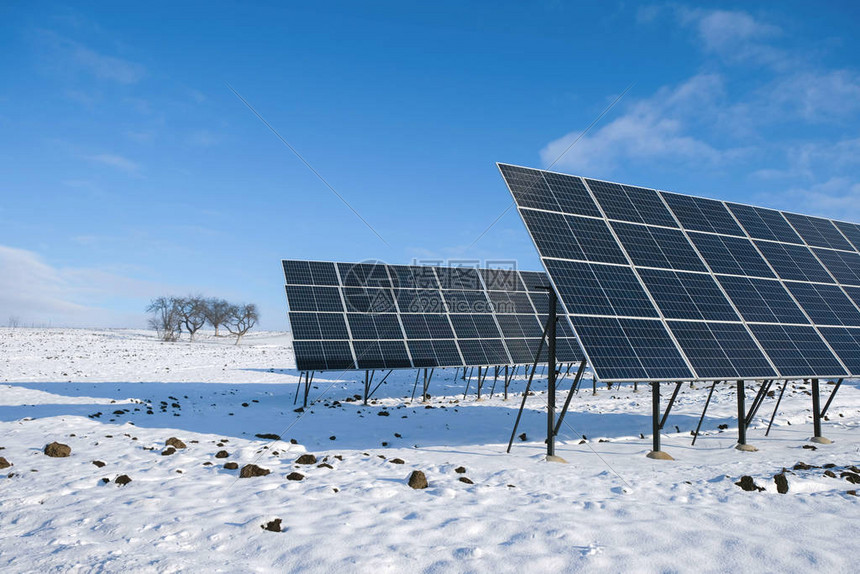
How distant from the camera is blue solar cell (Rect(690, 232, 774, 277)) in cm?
1606

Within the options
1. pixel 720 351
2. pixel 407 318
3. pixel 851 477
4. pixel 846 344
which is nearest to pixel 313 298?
pixel 407 318

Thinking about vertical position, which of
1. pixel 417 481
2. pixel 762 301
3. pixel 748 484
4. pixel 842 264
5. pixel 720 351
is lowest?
pixel 417 481

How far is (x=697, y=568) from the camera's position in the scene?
18.0 ft

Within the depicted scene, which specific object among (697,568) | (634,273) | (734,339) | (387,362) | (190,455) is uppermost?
(634,273)

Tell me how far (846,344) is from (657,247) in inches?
247

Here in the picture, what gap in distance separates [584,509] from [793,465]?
21.6ft

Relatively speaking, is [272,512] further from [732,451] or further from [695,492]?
[732,451]

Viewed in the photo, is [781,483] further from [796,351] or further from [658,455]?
[796,351]

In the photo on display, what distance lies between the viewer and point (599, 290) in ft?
42.7

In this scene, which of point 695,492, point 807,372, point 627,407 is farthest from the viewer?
point 627,407

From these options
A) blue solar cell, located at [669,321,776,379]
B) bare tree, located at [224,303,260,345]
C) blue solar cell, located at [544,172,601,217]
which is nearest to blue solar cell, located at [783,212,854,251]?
blue solar cell, located at [669,321,776,379]

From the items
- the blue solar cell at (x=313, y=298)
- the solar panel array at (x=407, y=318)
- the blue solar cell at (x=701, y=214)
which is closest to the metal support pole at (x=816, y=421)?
the blue solar cell at (x=701, y=214)

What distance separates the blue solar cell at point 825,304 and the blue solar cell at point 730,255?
1.18 metres

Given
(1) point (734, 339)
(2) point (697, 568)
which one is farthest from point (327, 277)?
(2) point (697, 568)
